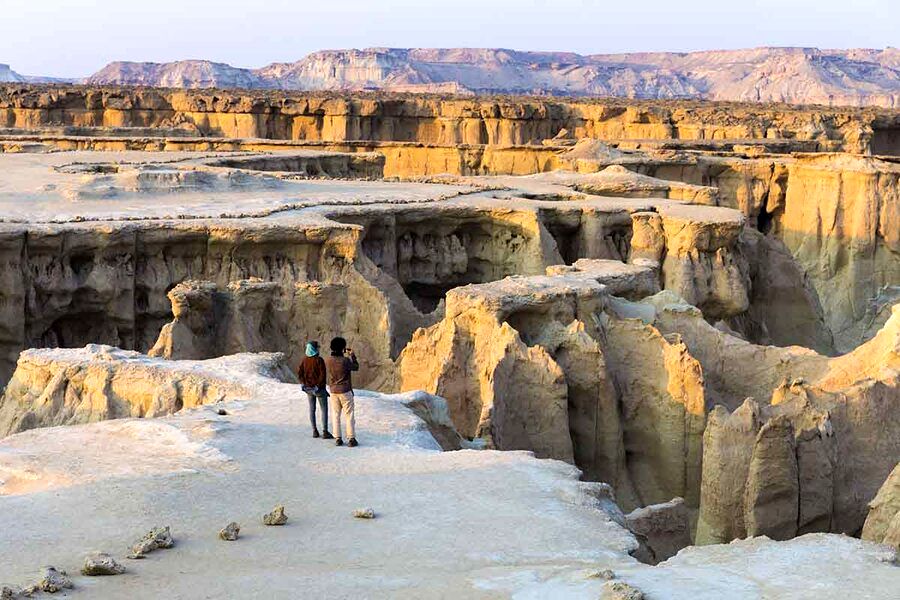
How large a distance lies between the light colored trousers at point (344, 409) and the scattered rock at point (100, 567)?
275 cm

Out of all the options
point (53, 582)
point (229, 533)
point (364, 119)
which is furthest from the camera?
point (364, 119)

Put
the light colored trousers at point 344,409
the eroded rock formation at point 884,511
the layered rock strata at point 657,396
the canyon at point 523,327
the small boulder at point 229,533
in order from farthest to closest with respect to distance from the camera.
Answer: the layered rock strata at point 657,396
the canyon at point 523,327
the light colored trousers at point 344,409
the eroded rock formation at point 884,511
the small boulder at point 229,533

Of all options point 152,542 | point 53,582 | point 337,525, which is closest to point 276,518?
point 337,525

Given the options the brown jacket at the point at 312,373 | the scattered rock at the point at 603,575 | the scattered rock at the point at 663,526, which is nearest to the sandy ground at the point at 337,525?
the scattered rock at the point at 603,575

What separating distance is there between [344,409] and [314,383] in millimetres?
322

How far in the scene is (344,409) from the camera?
9.71 m

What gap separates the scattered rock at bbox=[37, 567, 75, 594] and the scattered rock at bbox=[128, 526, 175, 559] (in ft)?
1.56

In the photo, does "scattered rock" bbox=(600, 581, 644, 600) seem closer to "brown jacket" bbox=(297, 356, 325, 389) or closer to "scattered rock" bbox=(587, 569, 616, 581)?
"scattered rock" bbox=(587, 569, 616, 581)

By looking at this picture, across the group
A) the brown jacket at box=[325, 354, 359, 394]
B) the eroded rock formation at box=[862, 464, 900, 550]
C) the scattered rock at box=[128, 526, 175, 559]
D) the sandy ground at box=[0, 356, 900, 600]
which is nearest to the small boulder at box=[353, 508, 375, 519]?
the sandy ground at box=[0, 356, 900, 600]

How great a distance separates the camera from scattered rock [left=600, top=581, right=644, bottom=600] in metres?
6.51

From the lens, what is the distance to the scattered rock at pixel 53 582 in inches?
265

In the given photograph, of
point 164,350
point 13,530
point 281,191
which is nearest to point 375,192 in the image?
point 281,191

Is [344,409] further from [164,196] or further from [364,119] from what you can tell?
[364,119]

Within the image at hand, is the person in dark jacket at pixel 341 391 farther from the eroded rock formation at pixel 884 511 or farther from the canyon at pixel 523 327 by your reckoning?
the eroded rock formation at pixel 884 511
